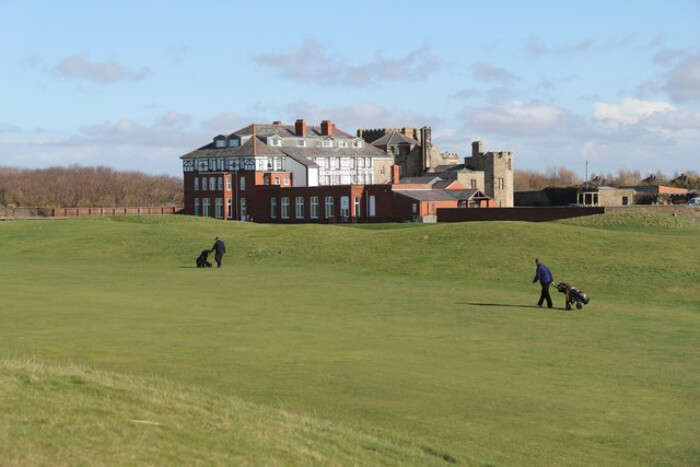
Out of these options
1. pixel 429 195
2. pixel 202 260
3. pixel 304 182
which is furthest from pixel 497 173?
pixel 202 260

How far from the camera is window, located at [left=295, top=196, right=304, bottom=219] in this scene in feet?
424

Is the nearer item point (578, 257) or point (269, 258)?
point (578, 257)

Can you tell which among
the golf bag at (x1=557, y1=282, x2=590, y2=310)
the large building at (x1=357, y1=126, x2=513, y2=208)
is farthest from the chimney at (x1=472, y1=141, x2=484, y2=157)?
the golf bag at (x1=557, y1=282, x2=590, y2=310)

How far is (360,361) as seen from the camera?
87.2 ft

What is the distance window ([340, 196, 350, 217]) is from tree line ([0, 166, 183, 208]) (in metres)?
68.3

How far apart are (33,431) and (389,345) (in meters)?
15.9

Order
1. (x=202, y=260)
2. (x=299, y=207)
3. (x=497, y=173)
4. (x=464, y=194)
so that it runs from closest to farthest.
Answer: (x=202, y=260), (x=464, y=194), (x=299, y=207), (x=497, y=173)

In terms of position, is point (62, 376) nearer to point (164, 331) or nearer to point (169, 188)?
point (164, 331)

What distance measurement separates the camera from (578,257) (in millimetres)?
58062

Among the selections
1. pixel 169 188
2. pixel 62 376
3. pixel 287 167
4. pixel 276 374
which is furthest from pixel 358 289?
pixel 169 188

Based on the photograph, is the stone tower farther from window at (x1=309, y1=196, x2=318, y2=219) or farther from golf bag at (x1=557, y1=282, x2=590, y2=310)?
golf bag at (x1=557, y1=282, x2=590, y2=310)

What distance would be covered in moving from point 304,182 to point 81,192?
54851 millimetres

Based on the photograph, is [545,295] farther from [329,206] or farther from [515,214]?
[329,206]

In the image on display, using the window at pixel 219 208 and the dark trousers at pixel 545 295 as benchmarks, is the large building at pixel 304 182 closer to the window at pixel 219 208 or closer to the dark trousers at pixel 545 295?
the window at pixel 219 208
